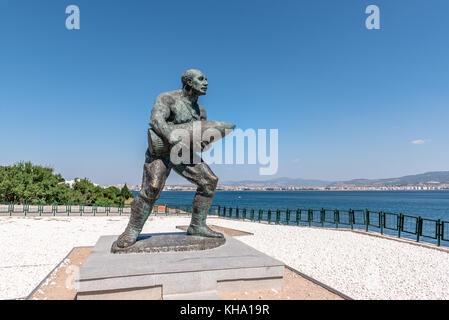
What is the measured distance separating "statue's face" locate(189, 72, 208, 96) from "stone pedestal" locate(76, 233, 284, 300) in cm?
306

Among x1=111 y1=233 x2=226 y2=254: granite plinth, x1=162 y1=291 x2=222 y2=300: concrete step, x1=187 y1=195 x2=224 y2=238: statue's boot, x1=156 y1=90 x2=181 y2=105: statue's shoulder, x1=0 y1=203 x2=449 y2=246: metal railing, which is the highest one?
x1=156 y1=90 x2=181 y2=105: statue's shoulder

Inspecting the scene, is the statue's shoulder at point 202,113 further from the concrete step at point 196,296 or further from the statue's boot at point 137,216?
the concrete step at point 196,296

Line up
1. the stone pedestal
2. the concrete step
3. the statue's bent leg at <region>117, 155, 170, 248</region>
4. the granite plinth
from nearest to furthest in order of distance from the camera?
1. the stone pedestal
2. the concrete step
3. the granite plinth
4. the statue's bent leg at <region>117, 155, 170, 248</region>

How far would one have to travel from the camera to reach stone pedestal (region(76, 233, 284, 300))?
3861 mm

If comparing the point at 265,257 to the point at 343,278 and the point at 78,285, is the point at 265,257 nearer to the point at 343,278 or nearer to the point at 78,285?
the point at 343,278

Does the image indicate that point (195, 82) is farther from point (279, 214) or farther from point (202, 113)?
point (279, 214)

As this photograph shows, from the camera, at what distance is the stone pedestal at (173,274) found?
386cm

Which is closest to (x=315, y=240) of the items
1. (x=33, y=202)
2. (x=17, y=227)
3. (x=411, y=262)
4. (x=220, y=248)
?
(x=411, y=262)

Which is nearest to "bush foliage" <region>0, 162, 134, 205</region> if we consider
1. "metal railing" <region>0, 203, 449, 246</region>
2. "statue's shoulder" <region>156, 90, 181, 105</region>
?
"metal railing" <region>0, 203, 449, 246</region>

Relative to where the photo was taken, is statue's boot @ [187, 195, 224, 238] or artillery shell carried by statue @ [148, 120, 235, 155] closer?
artillery shell carried by statue @ [148, 120, 235, 155]

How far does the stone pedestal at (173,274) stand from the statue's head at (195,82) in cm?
307

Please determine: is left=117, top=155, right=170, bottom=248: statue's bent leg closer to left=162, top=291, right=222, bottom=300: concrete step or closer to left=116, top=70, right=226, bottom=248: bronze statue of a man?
left=116, top=70, right=226, bottom=248: bronze statue of a man

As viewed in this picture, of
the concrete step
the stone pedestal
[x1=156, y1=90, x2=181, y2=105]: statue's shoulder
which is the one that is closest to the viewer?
the stone pedestal
